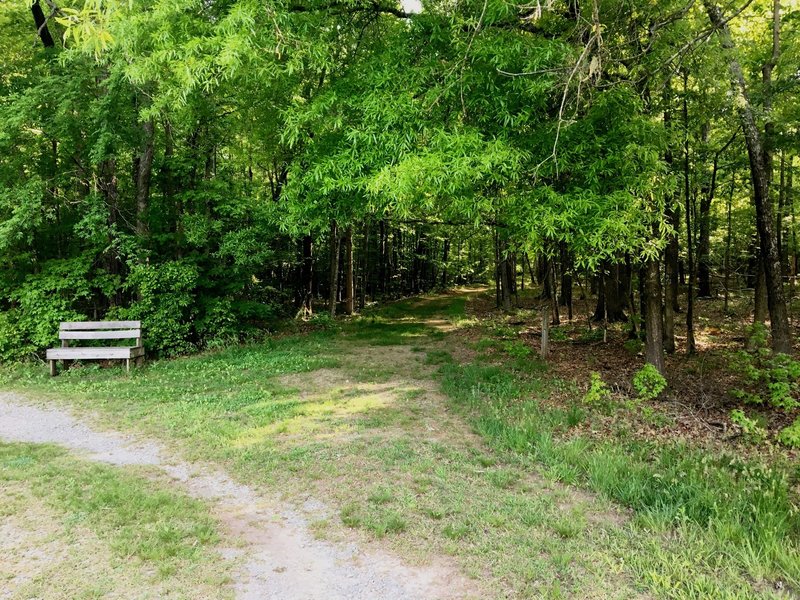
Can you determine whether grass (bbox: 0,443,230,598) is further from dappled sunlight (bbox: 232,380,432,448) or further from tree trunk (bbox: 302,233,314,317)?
tree trunk (bbox: 302,233,314,317)

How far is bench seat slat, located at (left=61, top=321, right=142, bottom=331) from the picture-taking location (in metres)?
9.54

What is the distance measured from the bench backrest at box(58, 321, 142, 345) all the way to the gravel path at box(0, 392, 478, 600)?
5376mm

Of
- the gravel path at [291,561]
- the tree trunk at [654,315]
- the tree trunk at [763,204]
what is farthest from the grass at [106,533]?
the tree trunk at [763,204]

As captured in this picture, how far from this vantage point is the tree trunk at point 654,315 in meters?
7.44

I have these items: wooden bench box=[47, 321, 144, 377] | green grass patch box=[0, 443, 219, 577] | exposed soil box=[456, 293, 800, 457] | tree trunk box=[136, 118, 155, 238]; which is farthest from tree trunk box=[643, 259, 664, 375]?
tree trunk box=[136, 118, 155, 238]

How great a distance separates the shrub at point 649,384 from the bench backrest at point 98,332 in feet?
30.0

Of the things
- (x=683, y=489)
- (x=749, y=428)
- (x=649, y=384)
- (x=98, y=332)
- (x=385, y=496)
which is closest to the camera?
(x=683, y=489)

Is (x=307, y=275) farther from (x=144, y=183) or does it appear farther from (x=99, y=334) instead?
(x=99, y=334)

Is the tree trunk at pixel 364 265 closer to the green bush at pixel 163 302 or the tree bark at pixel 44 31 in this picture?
the green bush at pixel 163 302

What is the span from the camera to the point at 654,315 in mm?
7465

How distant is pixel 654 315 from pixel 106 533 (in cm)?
744

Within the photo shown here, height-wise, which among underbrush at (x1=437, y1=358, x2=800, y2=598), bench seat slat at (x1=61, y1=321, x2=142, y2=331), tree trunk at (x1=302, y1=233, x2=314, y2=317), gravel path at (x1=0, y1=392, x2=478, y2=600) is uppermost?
Answer: tree trunk at (x1=302, y1=233, x2=314, y2=317)

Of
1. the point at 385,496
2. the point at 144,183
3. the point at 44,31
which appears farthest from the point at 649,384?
the point at 44,31

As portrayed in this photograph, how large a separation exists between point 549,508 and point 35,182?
35.3 feet
